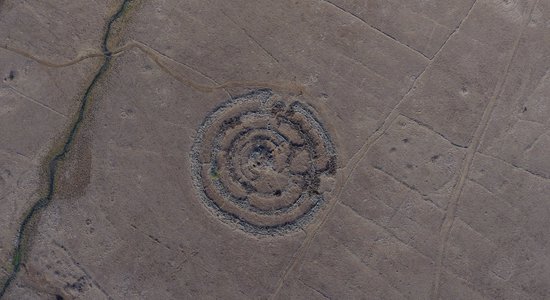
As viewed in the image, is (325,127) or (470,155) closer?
(470,155)

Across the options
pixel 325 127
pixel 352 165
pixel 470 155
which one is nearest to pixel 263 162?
pixel 325 127

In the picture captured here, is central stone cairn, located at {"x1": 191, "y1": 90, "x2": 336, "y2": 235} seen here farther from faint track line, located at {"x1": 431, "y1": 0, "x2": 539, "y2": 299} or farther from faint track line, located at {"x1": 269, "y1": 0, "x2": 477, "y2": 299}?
faint track line, located at {"x1": 431, "y1": 0, "x2": 539, "y2": 299}

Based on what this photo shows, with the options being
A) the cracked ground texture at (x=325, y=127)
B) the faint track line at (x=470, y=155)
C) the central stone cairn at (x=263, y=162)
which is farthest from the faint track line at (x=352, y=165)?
the faint track line at (x=470, y=155)

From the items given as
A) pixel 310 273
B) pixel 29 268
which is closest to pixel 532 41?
pixel 310 273

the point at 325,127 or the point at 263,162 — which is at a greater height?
the point at 325,127

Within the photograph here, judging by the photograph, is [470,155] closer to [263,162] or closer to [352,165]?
[352,165]

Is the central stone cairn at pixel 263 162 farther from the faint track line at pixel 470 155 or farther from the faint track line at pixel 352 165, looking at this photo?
the faint track line at pixel 470 155
